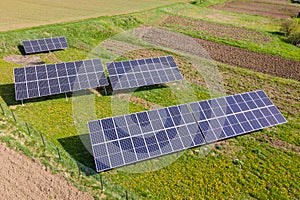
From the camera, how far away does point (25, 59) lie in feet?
118

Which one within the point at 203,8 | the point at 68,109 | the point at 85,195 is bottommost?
the point at 203,8

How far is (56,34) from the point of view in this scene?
4347 cm

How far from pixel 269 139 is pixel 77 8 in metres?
53.8

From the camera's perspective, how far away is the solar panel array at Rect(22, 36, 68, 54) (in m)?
37.2

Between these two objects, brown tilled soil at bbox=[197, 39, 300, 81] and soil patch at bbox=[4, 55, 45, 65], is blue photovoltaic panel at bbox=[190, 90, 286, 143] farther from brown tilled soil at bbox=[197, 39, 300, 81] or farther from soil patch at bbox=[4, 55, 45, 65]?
soil patch at bbox=[4, 55, 45, 65]

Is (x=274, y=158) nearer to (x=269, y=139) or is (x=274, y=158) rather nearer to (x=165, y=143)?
(x=269, y=139)

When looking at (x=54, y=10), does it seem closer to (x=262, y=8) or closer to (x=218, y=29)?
(x=218, y=29)

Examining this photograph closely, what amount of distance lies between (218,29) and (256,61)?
650 inches

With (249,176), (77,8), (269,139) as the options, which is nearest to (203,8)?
(77,8)

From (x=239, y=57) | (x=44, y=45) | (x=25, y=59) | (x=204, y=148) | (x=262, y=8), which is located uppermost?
(x=204, y=148)

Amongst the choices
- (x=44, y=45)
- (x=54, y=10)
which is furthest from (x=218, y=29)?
(x=54, y=10)

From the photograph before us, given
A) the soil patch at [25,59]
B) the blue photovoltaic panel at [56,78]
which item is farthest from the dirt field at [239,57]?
the soil patch at [25,59]

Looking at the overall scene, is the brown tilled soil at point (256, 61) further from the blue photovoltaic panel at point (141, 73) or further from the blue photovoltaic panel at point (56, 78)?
the blue photovoltaic panel at point (56, 78)

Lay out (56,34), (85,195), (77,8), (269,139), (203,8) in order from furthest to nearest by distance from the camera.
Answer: (203,8)
(77,8)
(56,34)
(269,139)
(85,195)
